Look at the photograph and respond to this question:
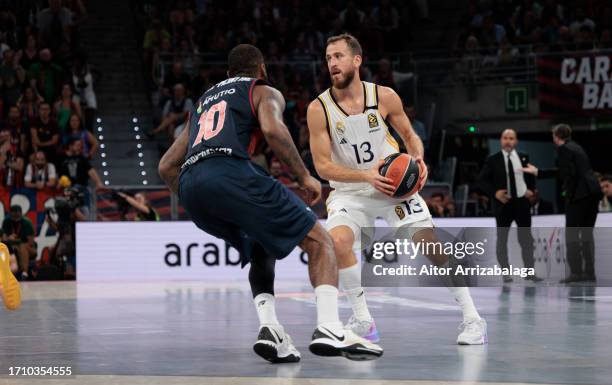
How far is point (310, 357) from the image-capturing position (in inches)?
268

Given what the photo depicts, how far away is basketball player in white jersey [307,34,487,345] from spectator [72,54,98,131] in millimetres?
13618

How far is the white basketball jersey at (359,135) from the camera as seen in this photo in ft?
25.5

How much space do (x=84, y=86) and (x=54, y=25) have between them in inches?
67.0

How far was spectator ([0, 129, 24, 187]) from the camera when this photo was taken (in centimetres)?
1720

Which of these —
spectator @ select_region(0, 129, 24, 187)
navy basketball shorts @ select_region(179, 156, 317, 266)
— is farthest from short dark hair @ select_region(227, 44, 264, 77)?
spectator @ select_region(0, 129, 24, 187)

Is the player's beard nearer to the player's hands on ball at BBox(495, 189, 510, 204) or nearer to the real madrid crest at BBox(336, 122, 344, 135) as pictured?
the real madrid crest at BBox(336, 122, 344, 135)

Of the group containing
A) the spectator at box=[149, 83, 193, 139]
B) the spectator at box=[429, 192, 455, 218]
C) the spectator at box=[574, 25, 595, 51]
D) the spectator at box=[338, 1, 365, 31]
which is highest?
the spectator at box=[338, 1, 365, 31]

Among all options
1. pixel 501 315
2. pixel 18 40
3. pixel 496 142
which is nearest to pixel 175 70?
pixel 18 40

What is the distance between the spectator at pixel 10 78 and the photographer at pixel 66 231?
4161 mm

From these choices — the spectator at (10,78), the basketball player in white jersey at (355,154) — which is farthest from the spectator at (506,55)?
the basketball player in white jersey at (355,154)

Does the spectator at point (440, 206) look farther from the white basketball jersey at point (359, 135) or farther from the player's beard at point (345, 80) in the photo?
the player's beard at point (345, 80)

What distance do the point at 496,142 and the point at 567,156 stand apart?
30.6 feet

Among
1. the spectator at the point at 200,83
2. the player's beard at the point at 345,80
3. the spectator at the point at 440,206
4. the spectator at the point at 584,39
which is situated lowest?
the spectator at the point at 440,206

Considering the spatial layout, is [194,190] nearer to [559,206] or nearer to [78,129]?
[78,129]
